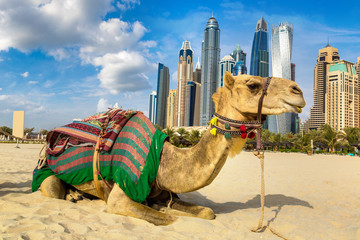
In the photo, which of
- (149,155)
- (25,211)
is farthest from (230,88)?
(25,211)

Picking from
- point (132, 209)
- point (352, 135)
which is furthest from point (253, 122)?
point (352, 135)

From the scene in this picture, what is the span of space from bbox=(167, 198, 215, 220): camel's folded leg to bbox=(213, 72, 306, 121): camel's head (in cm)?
147

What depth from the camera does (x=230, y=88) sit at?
328cm

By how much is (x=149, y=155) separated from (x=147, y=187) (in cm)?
43

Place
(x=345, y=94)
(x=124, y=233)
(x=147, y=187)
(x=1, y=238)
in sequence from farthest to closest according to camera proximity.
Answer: (x=345, y=94) < (x=147, y=187) < (x=124, y=233) < (x=1, y=238)

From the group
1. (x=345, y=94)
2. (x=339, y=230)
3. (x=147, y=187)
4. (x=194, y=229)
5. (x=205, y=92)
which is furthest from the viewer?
(x=205, y=92)

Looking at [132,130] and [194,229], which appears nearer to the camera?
[194,229]

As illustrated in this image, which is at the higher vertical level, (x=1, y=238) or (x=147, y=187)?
(x=147, y=187)

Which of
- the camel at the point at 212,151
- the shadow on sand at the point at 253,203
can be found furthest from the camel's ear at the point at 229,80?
the shadow on sand at the point at 253,203

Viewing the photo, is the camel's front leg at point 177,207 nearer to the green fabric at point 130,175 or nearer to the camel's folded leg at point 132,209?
the camel's folded leg at point 132,209

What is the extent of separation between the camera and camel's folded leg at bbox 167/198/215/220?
3673 millimetres

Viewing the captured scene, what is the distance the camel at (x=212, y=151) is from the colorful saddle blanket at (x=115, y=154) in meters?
0.16

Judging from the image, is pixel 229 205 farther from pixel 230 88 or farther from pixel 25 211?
pixel 25 211

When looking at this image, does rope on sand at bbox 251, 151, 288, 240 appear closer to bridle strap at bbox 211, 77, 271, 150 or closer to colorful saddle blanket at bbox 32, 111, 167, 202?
bridle strap at bbox 211, 77, 271, 150
